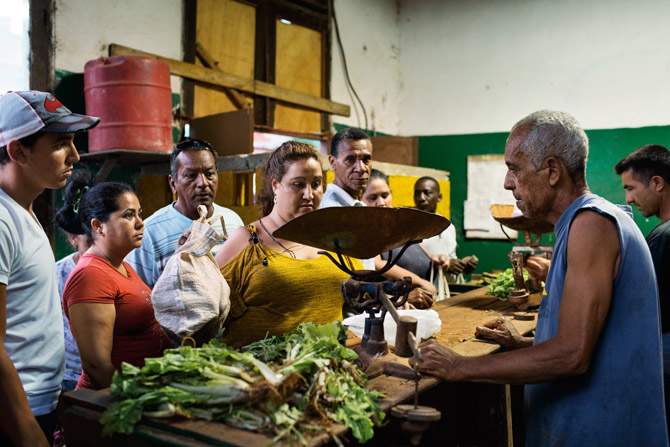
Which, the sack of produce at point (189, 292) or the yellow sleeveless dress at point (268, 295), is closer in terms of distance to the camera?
the sack of produce at point (189, 292)

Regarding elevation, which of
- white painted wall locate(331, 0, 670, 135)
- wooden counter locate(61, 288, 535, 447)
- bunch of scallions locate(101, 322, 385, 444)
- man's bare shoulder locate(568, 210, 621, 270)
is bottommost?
wooden counter locate(61, 288, 535, 447)

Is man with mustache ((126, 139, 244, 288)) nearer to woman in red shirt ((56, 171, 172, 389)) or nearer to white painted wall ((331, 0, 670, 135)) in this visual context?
woman in red shirt ((56, 171, 172, 389))

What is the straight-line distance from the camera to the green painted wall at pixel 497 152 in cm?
773

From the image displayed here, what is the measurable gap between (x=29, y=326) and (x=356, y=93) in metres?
7.29

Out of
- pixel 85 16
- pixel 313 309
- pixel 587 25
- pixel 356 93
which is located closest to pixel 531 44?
pixel 587 25

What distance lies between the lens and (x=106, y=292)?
2223mm

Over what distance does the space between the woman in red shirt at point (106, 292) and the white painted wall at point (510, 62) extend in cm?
609

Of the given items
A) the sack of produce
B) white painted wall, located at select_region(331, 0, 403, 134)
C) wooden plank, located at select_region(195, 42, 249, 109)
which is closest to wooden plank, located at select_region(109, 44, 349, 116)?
wooden plank, located at select_region(195, 42, 249, 109)

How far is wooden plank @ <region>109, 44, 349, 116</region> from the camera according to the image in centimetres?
560

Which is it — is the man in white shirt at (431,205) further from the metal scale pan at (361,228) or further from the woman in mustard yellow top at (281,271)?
the metal scale pan at (361,228)

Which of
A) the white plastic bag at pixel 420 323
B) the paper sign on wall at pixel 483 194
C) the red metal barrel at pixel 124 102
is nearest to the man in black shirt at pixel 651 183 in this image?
the white plastic bag at pixel 420 323

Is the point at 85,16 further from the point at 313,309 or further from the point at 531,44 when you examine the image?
the point at 531,44

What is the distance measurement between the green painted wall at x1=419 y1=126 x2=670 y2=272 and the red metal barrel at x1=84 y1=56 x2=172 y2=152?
5.59m

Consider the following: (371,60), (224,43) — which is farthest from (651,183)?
(371,60)
